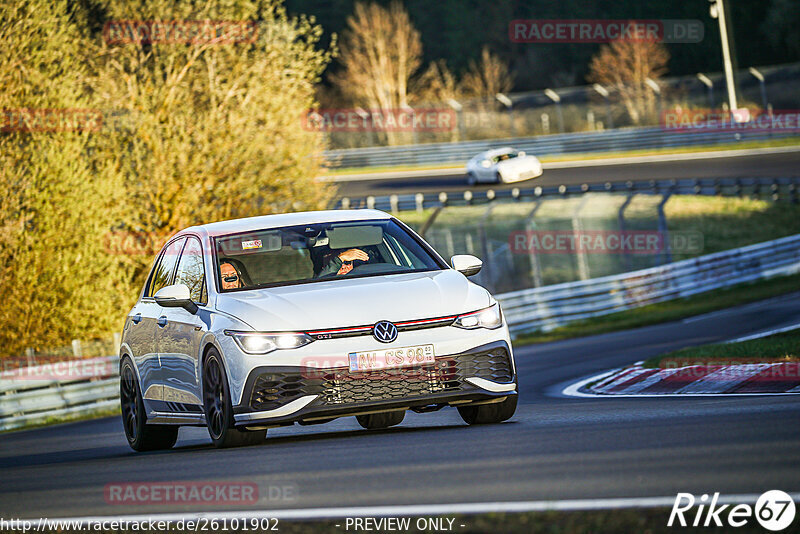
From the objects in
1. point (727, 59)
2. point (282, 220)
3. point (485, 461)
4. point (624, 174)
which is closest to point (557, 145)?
point (727, 59)

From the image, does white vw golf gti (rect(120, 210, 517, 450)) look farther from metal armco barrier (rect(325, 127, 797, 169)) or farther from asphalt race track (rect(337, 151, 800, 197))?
metal armco barrier (rect(325, 127, 797, 169))

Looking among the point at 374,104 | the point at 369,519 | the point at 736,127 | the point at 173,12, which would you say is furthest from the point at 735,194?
the point at 374,104

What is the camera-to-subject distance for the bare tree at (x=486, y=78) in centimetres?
8356

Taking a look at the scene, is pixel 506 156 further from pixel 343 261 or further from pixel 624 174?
pixel 343 261

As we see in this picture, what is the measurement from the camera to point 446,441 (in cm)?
836

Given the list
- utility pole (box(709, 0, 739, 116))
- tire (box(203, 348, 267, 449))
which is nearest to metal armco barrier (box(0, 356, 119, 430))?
tire (box(203, 348, 267, 449))

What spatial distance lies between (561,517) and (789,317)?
17.2m

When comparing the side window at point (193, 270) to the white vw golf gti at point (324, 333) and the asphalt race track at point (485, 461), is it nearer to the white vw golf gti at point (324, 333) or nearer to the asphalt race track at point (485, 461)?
the white vw golf gti at point (324, 333)

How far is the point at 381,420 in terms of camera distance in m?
10.8

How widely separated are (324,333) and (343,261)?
123 cm

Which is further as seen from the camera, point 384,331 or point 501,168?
point 501,168

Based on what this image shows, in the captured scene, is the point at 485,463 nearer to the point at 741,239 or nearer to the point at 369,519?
the point at 369,519

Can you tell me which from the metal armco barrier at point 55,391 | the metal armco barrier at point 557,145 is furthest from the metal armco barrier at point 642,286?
the metal armco barrier at point 557,145

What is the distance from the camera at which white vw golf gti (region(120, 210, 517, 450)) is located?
858cm
